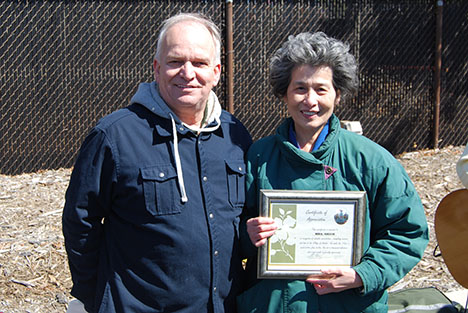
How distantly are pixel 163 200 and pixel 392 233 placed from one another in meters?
1.03

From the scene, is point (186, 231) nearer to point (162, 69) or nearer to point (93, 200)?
point (93, 200)

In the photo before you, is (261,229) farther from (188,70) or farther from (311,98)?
(188,70)

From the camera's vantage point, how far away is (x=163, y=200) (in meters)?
2.26

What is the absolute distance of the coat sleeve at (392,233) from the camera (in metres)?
2.21

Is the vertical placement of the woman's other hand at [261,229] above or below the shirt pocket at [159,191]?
below

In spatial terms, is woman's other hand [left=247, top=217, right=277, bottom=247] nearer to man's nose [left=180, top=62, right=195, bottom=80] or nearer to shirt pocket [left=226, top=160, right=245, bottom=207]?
shirt pocket [left=226, top=160, right=245, bottom=207]

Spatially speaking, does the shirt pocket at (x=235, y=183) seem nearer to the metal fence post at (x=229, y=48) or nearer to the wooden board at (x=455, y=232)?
the wooden board at (x=455, y=232)

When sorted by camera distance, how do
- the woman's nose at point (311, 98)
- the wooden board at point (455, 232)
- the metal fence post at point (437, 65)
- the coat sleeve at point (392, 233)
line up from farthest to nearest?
1. the metal fence post at point (437, 65)
2. the wooden board at point (455, 232)
3. the woman's nose at point (311, 98)
4. the coat sleeve at point (392, 233)

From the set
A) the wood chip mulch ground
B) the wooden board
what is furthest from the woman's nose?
the wood chip mulch ground

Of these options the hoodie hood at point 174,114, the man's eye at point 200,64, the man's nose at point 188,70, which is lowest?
the hoodie hood at point 174,114

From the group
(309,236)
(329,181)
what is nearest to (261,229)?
(309,236)

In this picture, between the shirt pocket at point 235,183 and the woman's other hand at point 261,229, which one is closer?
the woman's other hand at point 261,229

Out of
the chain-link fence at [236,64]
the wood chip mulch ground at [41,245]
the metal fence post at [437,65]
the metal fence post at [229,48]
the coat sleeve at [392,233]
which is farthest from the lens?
the metal fence post at [437,65]

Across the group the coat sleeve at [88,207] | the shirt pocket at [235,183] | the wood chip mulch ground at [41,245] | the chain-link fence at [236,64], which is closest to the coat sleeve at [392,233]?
the shirt pocket at [235,183]
